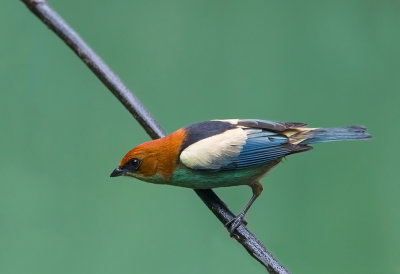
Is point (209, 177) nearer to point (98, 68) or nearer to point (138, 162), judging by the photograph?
point (138, 162)

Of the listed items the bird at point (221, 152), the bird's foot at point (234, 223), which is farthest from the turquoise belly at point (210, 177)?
the bird's foot at point (234, 223)

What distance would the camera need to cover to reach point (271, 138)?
1.81m

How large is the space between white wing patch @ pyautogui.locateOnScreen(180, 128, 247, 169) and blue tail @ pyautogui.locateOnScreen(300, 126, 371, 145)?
21 cm

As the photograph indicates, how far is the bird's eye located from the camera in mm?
1691

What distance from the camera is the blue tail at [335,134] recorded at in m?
1.80

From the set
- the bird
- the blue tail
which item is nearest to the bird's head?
the bird

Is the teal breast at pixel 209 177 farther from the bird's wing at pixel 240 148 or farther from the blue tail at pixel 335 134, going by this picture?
the blue tail at pixel 335 134

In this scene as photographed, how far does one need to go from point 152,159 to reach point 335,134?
1.90ft

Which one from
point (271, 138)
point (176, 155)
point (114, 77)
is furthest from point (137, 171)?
point (271, 138)

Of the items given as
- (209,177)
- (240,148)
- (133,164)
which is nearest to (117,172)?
(133,164)

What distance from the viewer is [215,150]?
1747mm

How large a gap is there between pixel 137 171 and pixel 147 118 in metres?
0.20

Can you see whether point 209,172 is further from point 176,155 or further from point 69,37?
point 69,37

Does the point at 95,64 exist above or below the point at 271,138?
above
